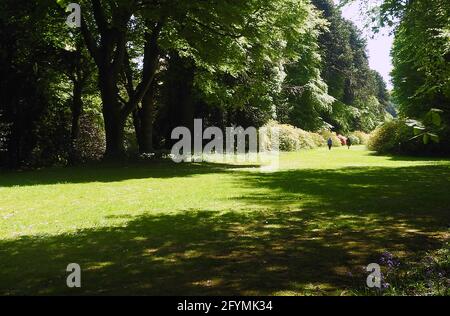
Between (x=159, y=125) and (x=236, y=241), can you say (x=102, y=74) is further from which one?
(x=236, y=241)

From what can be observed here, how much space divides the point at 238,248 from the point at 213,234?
1.15 meters

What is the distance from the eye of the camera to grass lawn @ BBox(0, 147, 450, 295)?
570cm

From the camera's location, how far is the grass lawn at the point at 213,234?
570 cm

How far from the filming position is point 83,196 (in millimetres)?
13422

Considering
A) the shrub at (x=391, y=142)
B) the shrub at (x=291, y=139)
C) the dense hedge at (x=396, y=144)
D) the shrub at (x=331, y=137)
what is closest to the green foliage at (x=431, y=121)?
the dense hedge at (x=396, y=144)

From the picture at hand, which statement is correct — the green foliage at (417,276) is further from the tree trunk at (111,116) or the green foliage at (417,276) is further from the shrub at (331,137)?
the shrub at (331,137)

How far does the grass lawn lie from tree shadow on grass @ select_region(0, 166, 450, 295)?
0.02 m

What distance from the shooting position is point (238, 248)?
7.36 m

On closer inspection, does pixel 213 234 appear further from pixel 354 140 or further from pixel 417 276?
pixel 354 140

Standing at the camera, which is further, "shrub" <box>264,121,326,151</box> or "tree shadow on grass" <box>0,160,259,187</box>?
"shrub" <box>264,121,326,151</box>

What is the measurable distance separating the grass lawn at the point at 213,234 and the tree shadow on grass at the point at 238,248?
2 centimetres

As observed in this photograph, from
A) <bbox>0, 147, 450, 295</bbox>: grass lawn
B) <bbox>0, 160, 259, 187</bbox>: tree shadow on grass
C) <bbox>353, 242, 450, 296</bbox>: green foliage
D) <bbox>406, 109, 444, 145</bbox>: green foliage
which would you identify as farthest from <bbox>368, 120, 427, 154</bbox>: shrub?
<bbox>406, 109, 444, 145</bbox>: green foliage

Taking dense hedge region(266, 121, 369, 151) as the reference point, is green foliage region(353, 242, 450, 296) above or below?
below

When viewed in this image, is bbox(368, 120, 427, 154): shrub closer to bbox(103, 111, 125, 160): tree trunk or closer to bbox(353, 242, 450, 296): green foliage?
bbox(103, 111, 125, 160): tree trunk
